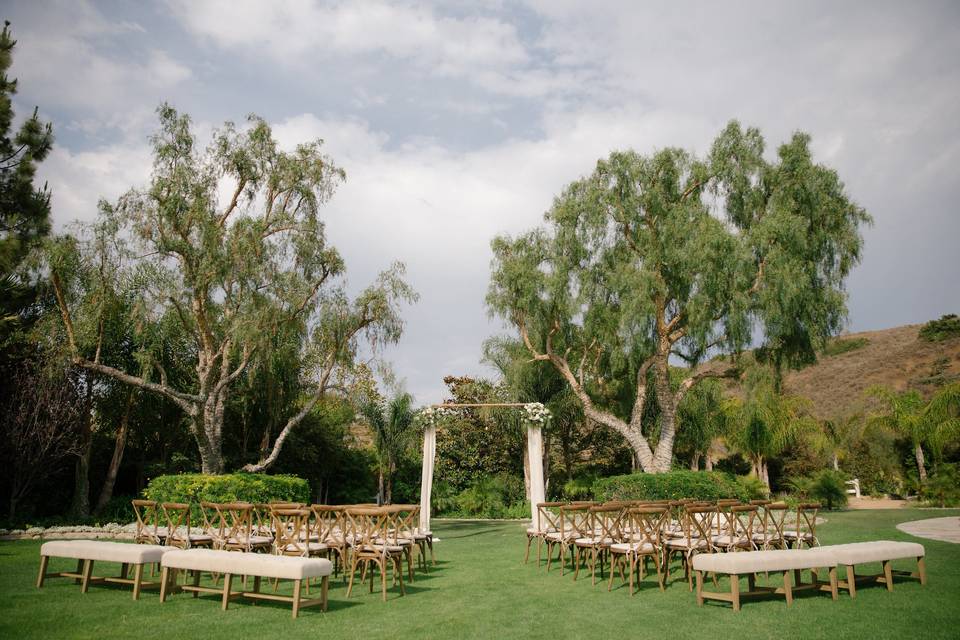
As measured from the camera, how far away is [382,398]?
22500 mm

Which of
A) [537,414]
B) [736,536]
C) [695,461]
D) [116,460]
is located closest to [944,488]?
[695,461]

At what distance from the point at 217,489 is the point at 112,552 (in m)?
6.89

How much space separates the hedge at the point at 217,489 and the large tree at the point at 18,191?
5.78m

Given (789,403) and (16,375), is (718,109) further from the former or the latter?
(16,375)

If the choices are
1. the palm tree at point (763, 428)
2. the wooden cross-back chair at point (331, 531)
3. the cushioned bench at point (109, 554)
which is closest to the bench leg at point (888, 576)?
Answer: the wooden cross-back chair at point (331, 531)

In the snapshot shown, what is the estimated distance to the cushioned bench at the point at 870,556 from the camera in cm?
617

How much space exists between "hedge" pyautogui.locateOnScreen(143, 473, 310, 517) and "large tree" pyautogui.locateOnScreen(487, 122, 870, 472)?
29.8 ft

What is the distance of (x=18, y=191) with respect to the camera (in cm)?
1634

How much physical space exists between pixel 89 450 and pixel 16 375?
8.84 feet

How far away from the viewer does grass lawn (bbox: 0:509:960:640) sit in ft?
16.5

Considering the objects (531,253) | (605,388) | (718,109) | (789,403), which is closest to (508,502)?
(605,388)

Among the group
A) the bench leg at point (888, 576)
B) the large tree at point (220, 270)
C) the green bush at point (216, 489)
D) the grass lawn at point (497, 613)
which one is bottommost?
the grass lawn at point (497, 613)

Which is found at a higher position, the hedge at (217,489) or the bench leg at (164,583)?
the hedge at (217,489)

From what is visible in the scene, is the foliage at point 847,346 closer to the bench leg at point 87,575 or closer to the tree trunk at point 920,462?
the tree trunk at point 920,462
